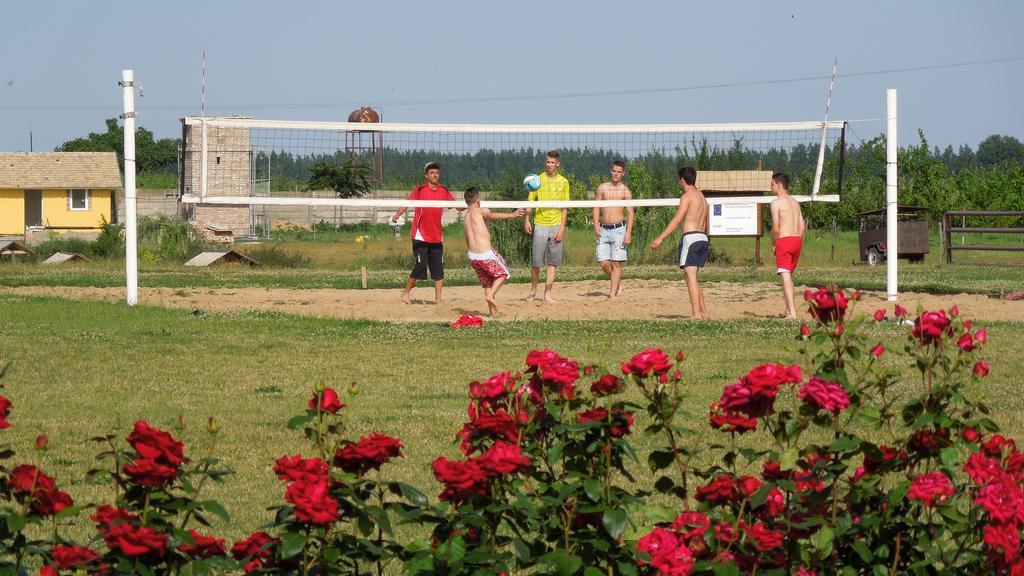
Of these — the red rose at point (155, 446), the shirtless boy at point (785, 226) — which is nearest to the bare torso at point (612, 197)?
the shirtless boy at point (785, 226)

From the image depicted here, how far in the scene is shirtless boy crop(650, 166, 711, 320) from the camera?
50.5 feet

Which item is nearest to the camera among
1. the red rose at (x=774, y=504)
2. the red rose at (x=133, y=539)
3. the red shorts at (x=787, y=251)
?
the red rose at (x=133, y=539)

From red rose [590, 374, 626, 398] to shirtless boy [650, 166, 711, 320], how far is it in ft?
38.2

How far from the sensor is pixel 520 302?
59.7 feet

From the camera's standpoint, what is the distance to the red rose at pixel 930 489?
141 inches

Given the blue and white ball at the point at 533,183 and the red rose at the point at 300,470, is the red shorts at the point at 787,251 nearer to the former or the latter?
the blue and white ball at the point at 533,183

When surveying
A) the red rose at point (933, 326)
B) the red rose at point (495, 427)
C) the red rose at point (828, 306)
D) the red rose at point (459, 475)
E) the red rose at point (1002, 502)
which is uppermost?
the red rose at point (828, 306)

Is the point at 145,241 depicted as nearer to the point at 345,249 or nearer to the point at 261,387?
the point at 345,249

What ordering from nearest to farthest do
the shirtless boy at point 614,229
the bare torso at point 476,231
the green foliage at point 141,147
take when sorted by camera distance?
the bare torso at point 476,231, the shirtless boy at point 614,229, the green foliage at point 141,147

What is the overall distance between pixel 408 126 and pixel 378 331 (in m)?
4.58

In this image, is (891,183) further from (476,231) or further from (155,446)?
(155,446)

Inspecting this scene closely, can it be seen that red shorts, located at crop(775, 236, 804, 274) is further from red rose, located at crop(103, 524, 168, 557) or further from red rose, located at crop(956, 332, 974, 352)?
red rose, located at crop(103, 524, 168, 557)

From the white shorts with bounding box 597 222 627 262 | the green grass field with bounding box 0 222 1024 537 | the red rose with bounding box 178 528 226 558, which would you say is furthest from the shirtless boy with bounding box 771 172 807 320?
the red rose with bounding box 178 528 226 558

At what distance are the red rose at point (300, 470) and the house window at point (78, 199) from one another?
68.8 metres
